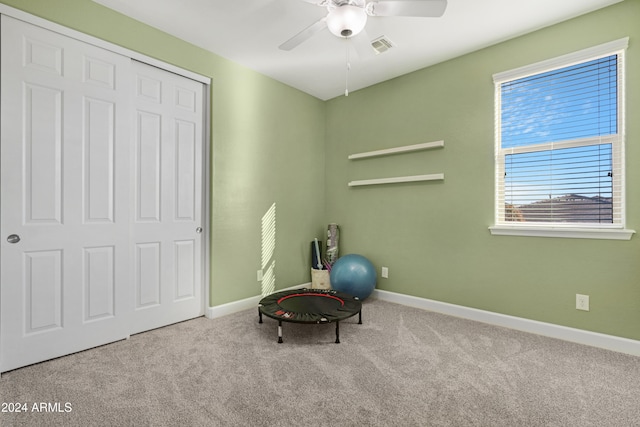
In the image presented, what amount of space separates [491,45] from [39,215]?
4136mm

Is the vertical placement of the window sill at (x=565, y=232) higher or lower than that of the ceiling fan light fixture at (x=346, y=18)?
lower

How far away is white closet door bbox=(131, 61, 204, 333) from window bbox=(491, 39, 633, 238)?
300 cm

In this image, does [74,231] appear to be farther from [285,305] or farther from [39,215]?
[285,305]

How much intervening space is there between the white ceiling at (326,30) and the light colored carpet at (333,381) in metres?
2.72

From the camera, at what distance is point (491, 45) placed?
10.00 feet

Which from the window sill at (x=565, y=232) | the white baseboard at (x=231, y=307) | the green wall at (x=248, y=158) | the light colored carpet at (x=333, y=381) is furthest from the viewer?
the white baseboard at (x=231, y=307)

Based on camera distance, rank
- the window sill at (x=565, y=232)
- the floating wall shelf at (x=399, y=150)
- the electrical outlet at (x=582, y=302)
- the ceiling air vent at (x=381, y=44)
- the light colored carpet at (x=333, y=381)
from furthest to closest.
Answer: the floating wall shelf at (x=399, y=150) → the ceiling air vent at (x=381, y=44) → the electrical outlet at (x=582, y=302) → the window sill at (x=565, y=232) → the light colored carpet at (x=333, y=381)

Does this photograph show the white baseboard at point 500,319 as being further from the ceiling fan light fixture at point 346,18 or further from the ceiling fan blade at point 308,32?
the ceiling fan light fixture at point 346,18

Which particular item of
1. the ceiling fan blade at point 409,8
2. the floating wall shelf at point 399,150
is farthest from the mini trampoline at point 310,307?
the ceiling fan blade at point 409,8

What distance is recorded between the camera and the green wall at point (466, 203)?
244cm

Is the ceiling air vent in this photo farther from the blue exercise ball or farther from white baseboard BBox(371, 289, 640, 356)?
white baseboard BBox(371, 289, 640, 356)

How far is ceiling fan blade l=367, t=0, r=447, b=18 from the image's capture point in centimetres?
190

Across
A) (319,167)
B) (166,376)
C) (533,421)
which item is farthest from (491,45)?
(166,376)

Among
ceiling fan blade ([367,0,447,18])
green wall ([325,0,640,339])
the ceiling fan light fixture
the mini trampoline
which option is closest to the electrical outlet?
green wall ([325,0,640,339])
